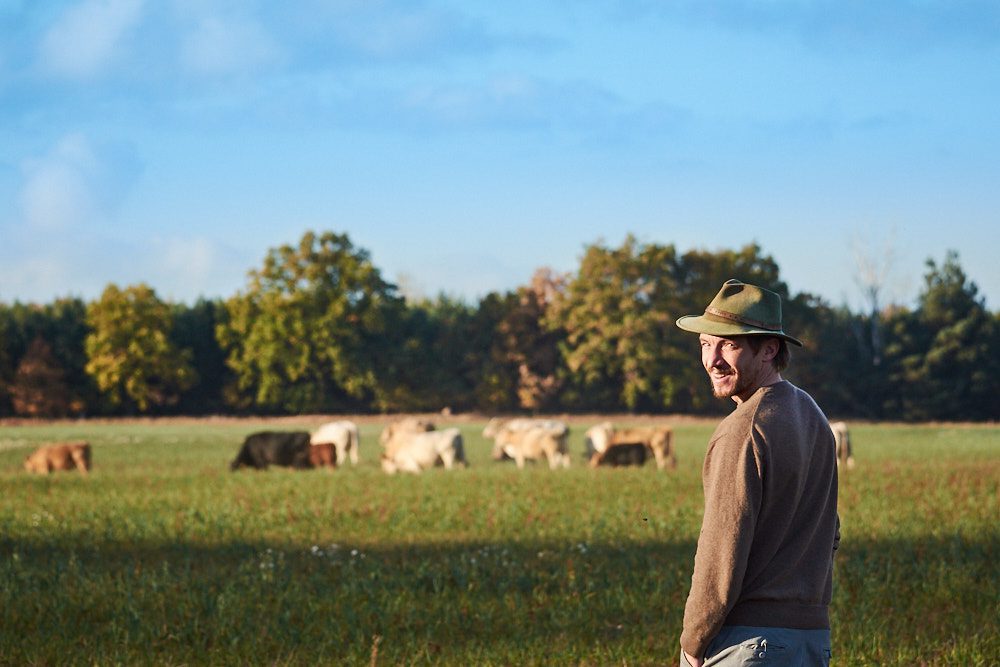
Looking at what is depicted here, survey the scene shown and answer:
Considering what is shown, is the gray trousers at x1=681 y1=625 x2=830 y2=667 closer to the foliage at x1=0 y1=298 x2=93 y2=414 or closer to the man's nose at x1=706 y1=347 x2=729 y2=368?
the man's nose at x1=706 y1=347 x2=729 y2=368

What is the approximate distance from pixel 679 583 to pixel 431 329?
203 ft

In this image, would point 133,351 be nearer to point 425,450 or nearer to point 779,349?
point 425,450

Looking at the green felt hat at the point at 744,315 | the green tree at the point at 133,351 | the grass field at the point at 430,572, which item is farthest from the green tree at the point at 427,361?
the green felt hat at the point at 744,315

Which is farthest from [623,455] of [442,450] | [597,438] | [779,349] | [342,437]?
[779,349]

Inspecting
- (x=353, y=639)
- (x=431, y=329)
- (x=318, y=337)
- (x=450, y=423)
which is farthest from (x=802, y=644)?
(x=431, y=329)

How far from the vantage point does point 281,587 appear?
8.97 m

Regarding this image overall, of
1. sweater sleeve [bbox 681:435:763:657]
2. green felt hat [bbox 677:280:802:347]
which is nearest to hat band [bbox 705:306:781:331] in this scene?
green felt hat [bbox 677:280:802:347]

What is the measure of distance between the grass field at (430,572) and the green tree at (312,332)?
44631 mm

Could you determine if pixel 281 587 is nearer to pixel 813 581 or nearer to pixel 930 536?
pixel 813 581

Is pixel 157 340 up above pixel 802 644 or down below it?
above

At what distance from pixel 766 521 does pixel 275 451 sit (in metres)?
23.5

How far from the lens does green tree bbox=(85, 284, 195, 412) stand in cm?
6338

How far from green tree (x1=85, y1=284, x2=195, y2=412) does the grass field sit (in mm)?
45245

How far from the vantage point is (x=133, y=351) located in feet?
207
